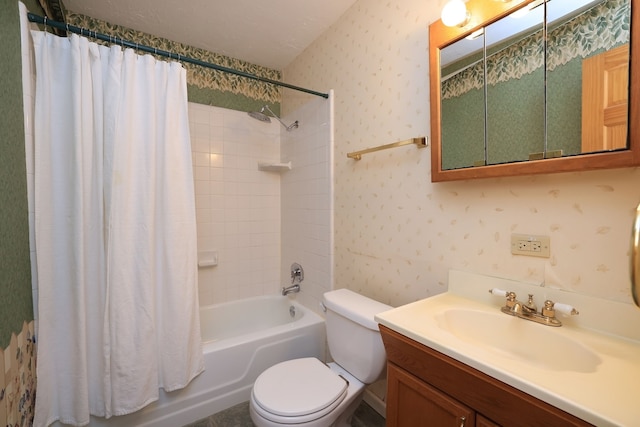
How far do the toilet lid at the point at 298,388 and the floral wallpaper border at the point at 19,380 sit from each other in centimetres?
88

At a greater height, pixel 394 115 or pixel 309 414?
pixel 394 115

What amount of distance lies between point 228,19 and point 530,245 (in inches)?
87.1

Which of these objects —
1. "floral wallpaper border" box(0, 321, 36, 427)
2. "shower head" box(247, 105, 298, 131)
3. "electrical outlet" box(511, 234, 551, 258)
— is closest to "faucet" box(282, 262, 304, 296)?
"shower head" box(247, 105, 298, 131)

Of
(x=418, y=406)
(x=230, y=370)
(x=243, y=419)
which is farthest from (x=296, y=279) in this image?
(x=418, y=406)

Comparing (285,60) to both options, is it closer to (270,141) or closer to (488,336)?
(270,141)

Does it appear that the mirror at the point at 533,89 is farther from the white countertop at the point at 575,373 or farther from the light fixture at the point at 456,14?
the white countertop at the point at 575,373

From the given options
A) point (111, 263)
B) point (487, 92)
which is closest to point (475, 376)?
point (487, 92)

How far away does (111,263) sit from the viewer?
138 cm

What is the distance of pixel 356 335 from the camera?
1344 millimetres

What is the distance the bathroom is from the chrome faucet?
0.08 meters

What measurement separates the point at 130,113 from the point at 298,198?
1.32m

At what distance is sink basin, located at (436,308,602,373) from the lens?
802 millimetres

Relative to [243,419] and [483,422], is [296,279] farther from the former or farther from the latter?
[483,422]

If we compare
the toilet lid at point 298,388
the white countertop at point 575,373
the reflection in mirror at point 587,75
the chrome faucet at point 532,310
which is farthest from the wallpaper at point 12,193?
the reflection in mirror at point 587,75
